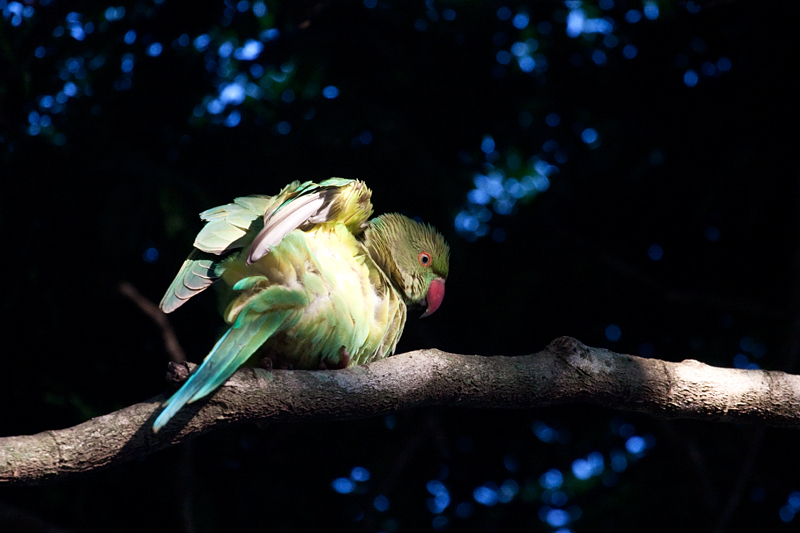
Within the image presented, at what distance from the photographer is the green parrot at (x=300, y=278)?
276 centimetres

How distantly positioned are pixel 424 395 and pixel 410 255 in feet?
3.90

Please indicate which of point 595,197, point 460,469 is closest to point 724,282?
point 595,197

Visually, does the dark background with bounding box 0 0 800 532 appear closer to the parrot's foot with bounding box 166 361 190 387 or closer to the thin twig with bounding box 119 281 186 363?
the thin twig with bounding box 119 281 186 363

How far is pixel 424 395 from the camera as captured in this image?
→ 2.60 meters

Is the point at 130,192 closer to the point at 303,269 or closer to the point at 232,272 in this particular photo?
the point at 232,272

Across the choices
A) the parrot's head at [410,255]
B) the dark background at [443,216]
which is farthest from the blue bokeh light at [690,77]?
the parrot's head at [410,255]

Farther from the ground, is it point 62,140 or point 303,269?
point 62,140

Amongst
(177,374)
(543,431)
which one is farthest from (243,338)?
(543,431)

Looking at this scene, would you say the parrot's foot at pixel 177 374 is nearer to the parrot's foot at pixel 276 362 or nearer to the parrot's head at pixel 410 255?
the parrot's foot at pixel 276 362

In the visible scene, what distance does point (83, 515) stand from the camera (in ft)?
14.9

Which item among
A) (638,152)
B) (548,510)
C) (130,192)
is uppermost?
(130,192)

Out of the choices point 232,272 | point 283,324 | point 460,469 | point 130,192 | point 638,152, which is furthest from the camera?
point 460,469

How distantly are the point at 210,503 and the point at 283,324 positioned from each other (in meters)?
2.53

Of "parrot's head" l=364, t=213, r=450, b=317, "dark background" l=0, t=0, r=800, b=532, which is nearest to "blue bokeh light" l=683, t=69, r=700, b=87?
"dark background" l=0, t=0, r=800, b=532
